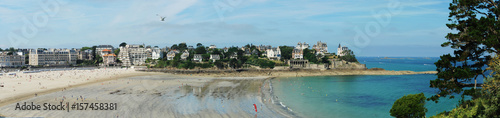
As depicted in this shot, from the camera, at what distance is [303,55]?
104 m

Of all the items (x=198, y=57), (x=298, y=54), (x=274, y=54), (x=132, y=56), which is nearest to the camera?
(x=198, y=57)

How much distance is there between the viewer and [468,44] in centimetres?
1167

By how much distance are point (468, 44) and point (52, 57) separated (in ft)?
399

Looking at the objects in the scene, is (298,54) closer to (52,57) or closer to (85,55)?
(85,55)

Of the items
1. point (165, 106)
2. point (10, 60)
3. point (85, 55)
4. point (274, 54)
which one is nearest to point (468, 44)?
point (165, 106)

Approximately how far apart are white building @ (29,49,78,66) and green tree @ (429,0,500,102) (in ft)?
379

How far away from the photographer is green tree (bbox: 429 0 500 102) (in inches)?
432

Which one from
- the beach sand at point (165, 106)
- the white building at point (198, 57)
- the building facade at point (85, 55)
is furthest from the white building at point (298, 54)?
the building facade at point (85, 55)

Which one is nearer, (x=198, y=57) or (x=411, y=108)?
(x=411, y=108)

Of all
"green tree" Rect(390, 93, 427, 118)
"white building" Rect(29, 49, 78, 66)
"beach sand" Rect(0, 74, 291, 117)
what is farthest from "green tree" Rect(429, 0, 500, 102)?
"white building" Rect(29, 49, 78, 66)

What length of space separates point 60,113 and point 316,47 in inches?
4906

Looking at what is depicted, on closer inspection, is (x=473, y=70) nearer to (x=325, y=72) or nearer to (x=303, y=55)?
(x=325, y=72)

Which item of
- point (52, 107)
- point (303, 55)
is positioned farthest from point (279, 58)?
point (52, 107)

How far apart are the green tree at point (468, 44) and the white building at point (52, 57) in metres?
116
